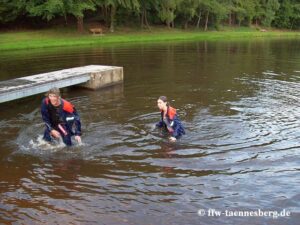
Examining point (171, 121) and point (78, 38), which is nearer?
point (171, 121)

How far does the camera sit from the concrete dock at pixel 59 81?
1422 centimetres

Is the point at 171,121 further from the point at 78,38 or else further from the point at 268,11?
the point at 268,11

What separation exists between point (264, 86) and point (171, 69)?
665 cm

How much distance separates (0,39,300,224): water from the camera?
7105mm

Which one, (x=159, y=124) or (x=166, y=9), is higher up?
(x=166, y=9)

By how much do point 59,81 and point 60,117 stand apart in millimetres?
6622

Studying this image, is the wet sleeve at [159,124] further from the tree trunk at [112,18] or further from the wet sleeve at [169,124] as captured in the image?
the tree trunk at [112,18]

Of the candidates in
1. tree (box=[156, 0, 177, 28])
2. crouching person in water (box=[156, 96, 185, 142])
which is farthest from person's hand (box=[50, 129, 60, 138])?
tree (box=[156, 0, 177, 28])

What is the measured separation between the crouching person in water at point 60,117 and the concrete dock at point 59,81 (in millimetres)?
4648

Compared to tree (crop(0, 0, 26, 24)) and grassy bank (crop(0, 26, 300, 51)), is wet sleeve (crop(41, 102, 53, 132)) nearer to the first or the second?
grassy bank (crop(0, 26, 300, 51))

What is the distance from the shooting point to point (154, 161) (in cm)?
926

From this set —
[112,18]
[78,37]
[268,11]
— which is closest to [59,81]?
[78,37]

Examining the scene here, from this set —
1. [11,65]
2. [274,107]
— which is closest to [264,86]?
[274,107]

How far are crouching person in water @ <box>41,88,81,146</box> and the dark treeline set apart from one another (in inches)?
1419
